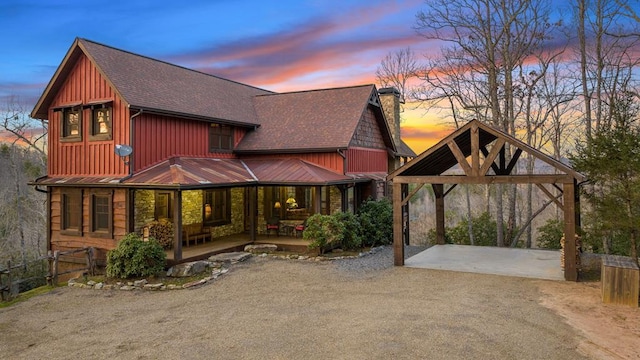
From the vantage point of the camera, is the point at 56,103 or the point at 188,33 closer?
the point at 56,103

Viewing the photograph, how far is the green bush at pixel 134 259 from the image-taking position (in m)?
11.7

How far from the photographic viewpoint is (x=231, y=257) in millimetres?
13953

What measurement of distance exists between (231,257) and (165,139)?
5.48 m

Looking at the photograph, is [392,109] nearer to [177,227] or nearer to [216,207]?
[216,207]

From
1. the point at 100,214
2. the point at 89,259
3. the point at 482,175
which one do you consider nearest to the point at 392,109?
the point at 482,175

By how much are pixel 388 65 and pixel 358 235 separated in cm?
2133

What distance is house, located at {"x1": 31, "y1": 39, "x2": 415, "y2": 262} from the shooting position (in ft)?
46.4

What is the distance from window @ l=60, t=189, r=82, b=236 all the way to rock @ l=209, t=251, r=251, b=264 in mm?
5709

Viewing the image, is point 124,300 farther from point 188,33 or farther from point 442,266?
point 188,33

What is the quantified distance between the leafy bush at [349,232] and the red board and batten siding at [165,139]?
A: 681cm

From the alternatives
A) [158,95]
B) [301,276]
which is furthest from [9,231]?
[301,276]

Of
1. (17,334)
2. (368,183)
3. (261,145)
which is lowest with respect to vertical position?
(17,334)

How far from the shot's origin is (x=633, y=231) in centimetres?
934

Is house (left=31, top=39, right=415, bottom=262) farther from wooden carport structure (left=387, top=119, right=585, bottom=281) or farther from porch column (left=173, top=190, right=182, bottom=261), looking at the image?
wooden carport structure (left=387, top=119, right=585, bottom=281)
